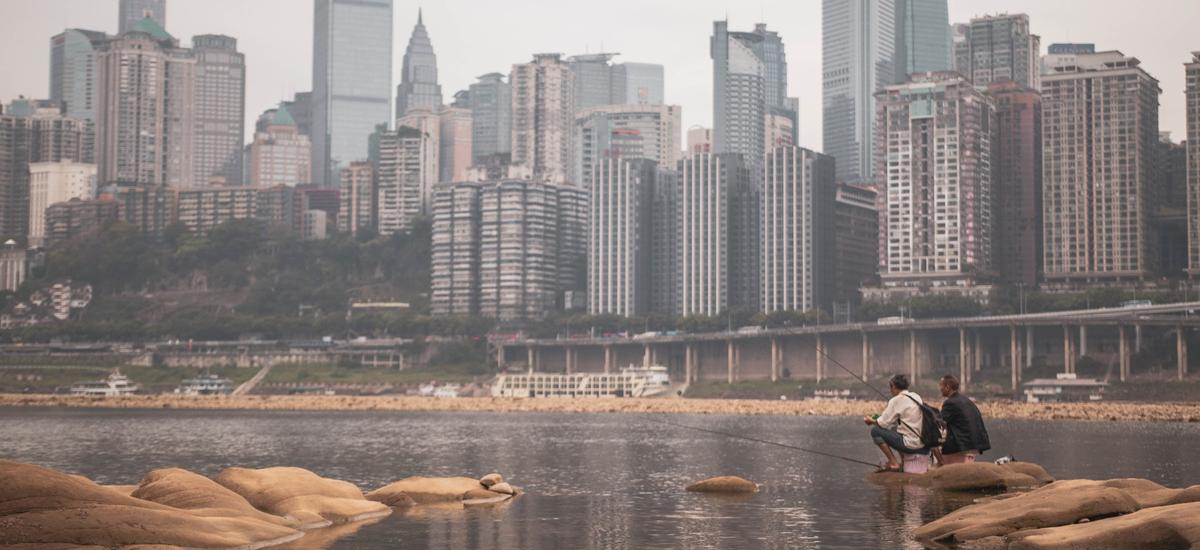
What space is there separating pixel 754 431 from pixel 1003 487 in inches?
2327

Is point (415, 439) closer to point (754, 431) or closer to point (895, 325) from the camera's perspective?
point (754, 431)

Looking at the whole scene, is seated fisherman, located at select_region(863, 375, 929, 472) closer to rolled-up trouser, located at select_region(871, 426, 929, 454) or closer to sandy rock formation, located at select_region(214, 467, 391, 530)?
rolled-up trouser, located at select_region(871, 426, 929, 454)

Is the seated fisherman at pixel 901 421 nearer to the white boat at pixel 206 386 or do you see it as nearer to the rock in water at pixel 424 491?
the rock in water at pixel 424 491

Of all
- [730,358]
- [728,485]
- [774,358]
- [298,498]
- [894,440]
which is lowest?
[730,358]

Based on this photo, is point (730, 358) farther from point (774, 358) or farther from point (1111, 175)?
point (1111, 175)

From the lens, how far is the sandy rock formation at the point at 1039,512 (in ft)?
69.3

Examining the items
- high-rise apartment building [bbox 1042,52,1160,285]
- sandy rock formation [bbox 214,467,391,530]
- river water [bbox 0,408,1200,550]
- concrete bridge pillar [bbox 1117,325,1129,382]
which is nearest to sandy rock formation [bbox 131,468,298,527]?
sandy rock formation [bbox 214,467,391,530]

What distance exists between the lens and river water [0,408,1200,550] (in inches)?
949

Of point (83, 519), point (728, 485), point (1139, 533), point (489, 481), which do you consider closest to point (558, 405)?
point (728, 485)

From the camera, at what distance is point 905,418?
93.1ft

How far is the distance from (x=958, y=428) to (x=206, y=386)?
166 m

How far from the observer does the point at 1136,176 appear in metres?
196

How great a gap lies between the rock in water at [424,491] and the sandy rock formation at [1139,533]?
13143mm

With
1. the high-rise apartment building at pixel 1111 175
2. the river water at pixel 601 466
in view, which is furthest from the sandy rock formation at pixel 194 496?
the high-rise apartment building at pixel 1111 175
